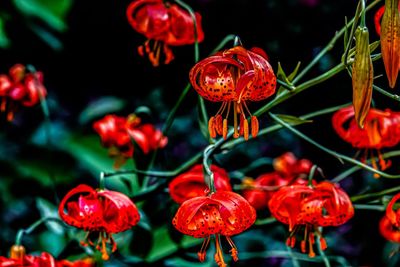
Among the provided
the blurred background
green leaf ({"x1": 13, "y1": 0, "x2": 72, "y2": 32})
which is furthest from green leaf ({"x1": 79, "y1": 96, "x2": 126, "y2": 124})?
green leaf ({"x1": 13, "y1": 0, "x2": 72, "y2": 32})

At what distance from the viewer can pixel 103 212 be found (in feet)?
3.97

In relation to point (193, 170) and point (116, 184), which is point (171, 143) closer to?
point (116, 184)

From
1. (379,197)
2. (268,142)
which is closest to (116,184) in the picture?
(268,142)

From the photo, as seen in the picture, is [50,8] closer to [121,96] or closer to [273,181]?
[121,96]

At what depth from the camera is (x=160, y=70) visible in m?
2.60

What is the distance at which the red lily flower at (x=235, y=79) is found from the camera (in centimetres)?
100

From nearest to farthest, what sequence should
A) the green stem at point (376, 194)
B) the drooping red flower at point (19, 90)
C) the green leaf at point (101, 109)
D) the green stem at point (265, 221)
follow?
the green stem at point (376, 194), the green stem at point (265, 221), the drooping red flower at point (19, 90), the green leaf at point (101, 109)

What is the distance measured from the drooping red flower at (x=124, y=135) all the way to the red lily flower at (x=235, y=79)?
0.43 metres

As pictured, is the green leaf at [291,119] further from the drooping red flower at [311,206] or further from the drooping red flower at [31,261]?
the drooping red flower at [31,261]

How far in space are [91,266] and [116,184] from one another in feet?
2.29

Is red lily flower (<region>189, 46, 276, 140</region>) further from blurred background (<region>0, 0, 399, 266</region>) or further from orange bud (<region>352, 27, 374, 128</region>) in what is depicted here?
blurred background (<region>0, 0, 399, 266</region>)

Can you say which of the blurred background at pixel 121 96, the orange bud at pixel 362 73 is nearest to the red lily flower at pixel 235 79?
the orange bud at pixel 362 73

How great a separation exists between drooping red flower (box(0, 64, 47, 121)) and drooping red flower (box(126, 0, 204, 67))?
0.32m

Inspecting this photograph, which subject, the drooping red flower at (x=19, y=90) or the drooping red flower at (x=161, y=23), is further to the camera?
the drooping red flower at (x=19, y=90)
